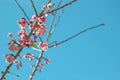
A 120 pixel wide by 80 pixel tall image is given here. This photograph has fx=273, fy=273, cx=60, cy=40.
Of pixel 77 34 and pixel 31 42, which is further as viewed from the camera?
pixel 77 34

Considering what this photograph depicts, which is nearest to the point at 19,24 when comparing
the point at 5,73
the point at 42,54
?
the point at 5,73

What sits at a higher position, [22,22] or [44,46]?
[22,22]

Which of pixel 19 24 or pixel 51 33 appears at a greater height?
pixel 19 24

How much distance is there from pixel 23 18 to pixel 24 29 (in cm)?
26

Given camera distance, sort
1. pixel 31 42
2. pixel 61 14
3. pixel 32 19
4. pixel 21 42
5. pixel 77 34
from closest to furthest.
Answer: pixel 21 42 → pixel 31 42 → pixel 32 19 → pixel 77 34 → pixel 61 14

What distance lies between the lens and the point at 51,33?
9.23 meters

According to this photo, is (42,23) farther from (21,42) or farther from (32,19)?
(21,42)

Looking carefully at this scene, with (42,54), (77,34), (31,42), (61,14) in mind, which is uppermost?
(31,42)

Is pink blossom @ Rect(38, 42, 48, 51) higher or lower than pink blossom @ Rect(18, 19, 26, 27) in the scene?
lower

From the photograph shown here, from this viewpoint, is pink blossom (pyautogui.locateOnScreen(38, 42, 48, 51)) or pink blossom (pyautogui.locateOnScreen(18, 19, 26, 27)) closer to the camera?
pink blossom (pyautogui.locateOnScreen(18, 19, 26, 27))

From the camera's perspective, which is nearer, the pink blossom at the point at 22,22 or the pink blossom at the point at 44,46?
the pink blossom at the point at 22,22

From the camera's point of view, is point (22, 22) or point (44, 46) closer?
point (22, 22)

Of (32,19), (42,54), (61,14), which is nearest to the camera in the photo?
(32,19)

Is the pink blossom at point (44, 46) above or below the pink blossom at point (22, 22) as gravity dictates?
below
